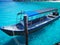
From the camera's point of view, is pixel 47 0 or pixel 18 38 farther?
pixel 47 0

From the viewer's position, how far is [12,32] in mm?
5402

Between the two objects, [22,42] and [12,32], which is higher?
[12,32]

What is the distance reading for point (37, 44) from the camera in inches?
214

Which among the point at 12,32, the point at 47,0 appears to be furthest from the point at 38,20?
the point at 47,0

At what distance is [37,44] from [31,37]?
0.79 metres

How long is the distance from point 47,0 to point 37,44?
1833 cm

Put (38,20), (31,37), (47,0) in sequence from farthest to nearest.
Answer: (47,0) → (38,20) → (31,37)

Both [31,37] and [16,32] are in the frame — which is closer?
[16,32]

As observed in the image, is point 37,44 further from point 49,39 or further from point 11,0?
point 11,0

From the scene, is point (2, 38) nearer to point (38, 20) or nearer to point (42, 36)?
point (42, 36)

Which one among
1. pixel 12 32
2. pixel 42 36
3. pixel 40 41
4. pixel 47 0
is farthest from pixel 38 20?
pixel 47 0

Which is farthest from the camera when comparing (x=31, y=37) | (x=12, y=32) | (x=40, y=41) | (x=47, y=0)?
(x=47, y=0)

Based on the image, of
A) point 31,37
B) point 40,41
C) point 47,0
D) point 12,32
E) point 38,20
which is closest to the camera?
point 12,32

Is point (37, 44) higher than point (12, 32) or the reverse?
the reverse
